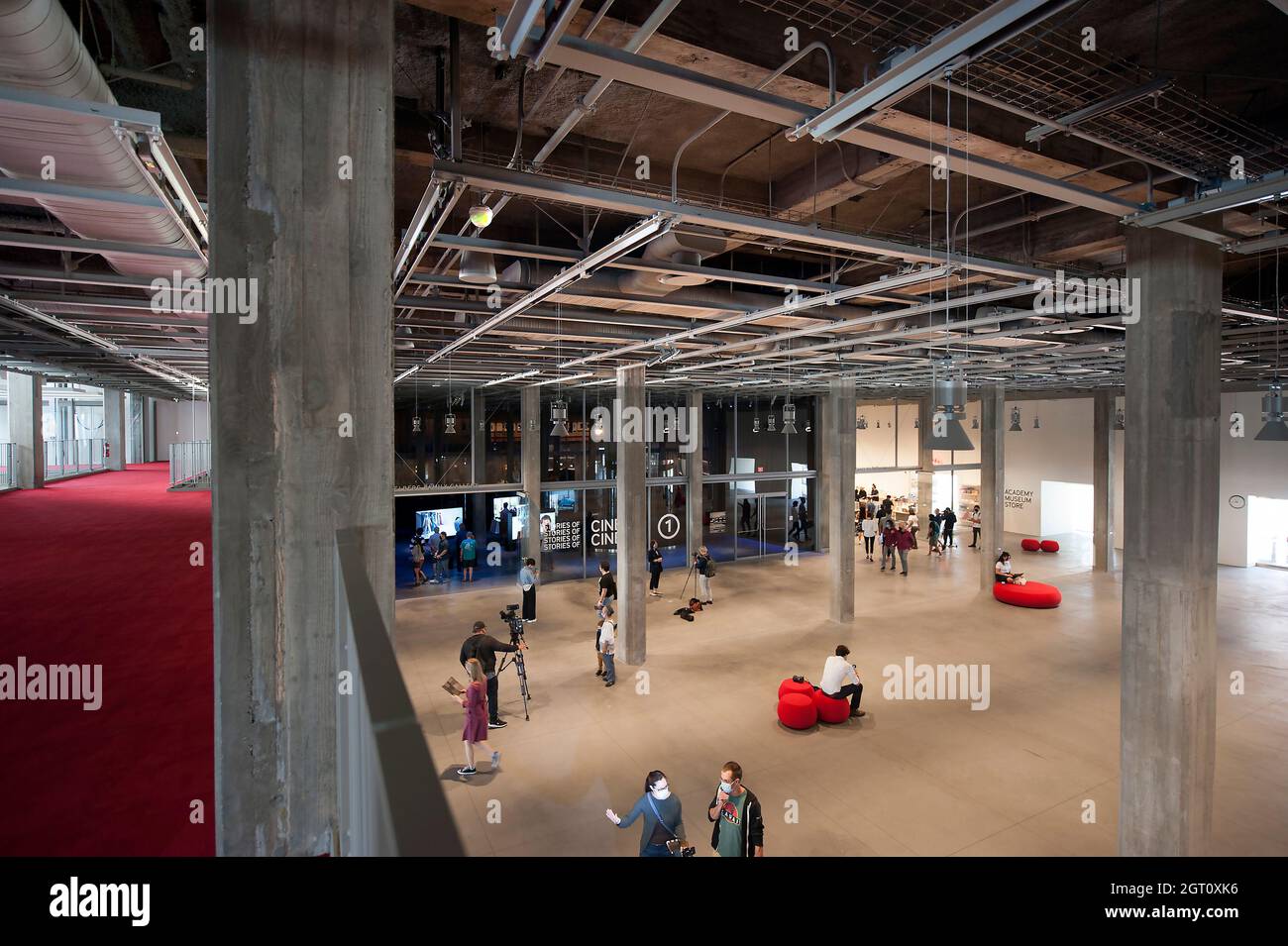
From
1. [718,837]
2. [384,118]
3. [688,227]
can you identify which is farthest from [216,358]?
[718,837]

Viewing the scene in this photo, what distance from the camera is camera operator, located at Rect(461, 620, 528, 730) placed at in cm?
749

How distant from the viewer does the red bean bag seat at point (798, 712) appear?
8008 millimetres

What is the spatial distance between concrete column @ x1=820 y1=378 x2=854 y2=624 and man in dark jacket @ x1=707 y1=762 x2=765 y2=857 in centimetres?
845

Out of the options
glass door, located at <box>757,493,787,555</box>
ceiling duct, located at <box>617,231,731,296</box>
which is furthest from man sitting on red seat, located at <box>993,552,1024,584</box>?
ceiling duct, located at <box>617,231,731,296</box>

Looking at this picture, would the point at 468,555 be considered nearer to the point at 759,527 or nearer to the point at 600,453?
the point at 600,453

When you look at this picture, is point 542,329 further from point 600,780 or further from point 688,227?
point 600,780

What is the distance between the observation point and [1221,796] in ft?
21.6

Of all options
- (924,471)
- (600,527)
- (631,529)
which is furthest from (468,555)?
(924,471)

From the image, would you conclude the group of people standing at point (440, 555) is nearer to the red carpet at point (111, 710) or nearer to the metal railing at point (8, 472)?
the red carpet at point (111, 710)

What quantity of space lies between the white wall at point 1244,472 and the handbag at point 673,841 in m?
20.1

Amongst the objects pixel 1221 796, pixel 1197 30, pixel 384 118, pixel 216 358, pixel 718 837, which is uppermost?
pixel 1197 30

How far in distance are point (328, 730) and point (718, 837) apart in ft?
12.1

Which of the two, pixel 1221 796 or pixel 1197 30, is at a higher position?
pixel 1197 30

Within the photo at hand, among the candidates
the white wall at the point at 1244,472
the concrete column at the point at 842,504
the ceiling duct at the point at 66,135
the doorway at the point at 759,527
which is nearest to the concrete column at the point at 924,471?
the doorway at the point at 759,527
